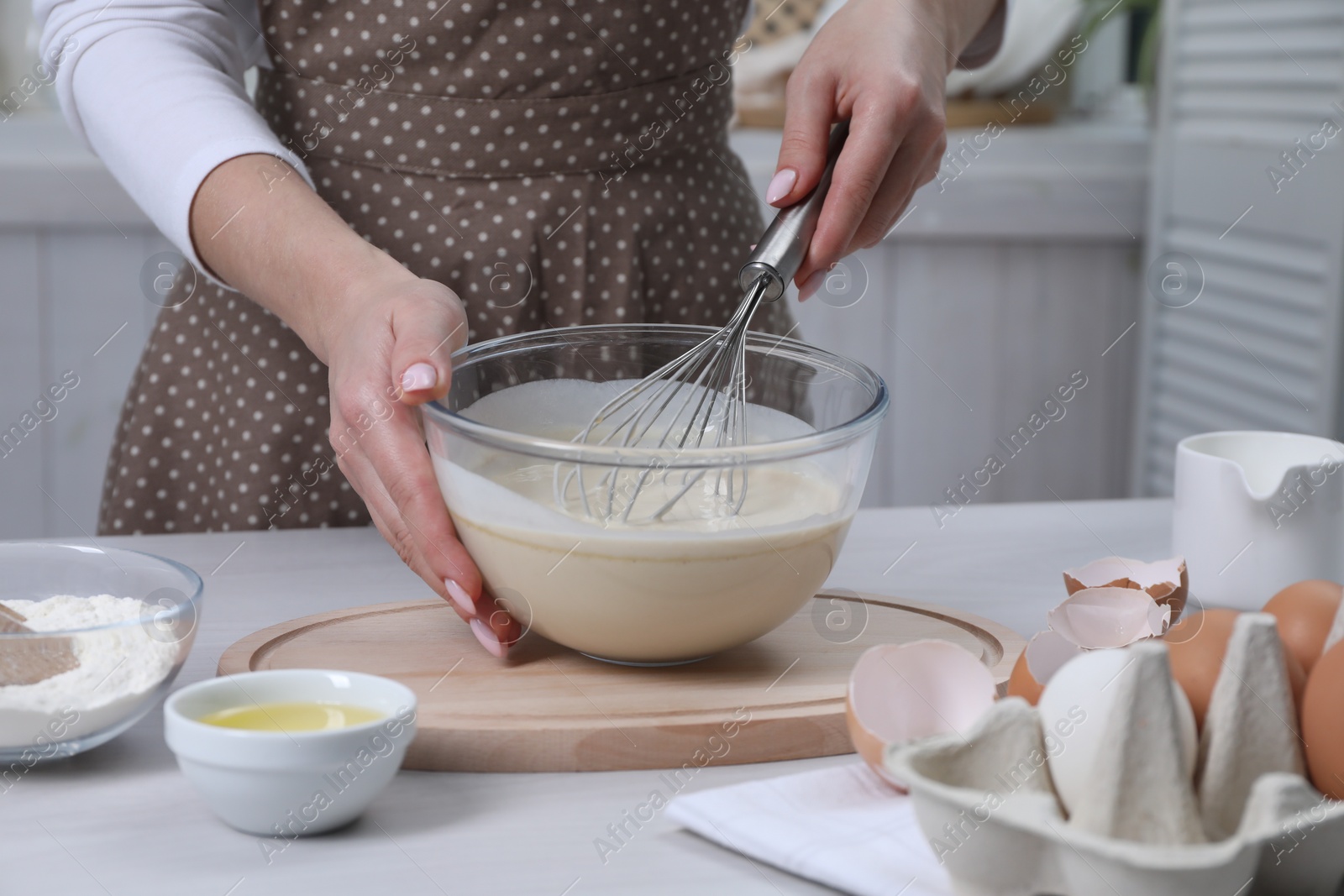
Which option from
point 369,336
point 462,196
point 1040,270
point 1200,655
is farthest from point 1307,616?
point 1040,270

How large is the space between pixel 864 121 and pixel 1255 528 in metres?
0.28

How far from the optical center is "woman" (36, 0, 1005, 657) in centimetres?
70

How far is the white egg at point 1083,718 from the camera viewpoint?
0.37 metres

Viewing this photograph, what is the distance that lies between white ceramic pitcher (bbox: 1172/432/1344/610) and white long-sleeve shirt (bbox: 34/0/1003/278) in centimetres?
53

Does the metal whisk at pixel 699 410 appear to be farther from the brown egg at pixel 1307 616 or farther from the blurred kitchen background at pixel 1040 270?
the blurred kitchen background at pixel 1040 270

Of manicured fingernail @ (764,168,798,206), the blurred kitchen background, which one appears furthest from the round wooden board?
the blurred kitchen background

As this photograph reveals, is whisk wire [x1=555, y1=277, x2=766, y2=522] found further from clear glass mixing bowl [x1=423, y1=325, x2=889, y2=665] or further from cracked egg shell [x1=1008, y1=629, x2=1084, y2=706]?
cracked egg shell [x1=1008, y1=629, x2=1084, y2=706]

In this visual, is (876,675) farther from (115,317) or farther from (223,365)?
(115,317)

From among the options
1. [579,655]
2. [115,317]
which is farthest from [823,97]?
[115,317]

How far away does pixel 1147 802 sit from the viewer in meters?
0.36

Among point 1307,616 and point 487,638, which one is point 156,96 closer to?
point 487,638

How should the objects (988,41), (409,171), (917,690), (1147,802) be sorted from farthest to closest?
(988,41), (409,171), (917,690), (1147,802)

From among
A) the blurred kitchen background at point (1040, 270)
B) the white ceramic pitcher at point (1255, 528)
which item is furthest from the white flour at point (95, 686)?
the blurred kitchen background at point (1040, 270)

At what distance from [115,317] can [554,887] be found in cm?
140
